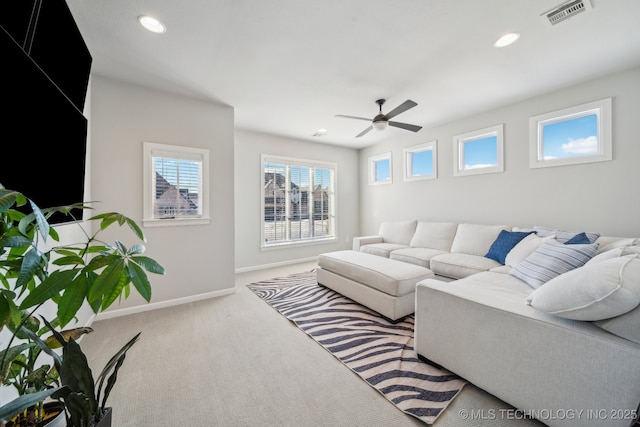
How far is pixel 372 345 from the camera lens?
6.97 ft

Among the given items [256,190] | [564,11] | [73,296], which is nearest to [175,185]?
[256,190]

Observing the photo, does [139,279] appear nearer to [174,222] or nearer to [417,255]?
[174,222]

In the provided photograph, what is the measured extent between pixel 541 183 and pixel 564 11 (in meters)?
2.17

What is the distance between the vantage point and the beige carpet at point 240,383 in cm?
141

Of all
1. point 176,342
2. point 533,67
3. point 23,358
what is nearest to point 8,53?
point 23,358

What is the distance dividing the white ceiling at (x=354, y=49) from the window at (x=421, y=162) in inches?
49.6

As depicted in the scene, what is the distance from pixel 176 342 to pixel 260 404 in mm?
1160

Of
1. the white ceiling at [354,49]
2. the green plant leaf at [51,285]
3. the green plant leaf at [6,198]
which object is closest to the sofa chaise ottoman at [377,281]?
the white ceiling at [354,49]

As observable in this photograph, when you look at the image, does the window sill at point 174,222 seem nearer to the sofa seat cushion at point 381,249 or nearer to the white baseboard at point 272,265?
the white baseboard at point 272,265

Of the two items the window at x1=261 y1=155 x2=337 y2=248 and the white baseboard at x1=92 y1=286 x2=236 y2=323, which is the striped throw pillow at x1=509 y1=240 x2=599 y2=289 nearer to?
the white baseboard at x1=92 y1=286 x2=236 y2=323

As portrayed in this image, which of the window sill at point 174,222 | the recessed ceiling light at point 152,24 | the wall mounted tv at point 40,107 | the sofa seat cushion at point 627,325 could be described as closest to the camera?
the wall mounted tv at point 40,107

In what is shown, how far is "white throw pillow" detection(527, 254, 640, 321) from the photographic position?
111 cm

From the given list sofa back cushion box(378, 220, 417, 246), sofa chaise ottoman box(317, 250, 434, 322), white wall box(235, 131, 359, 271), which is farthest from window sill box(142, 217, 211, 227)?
sofa back cushion box(378, 220, 417, 246)

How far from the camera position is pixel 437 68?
257cm
